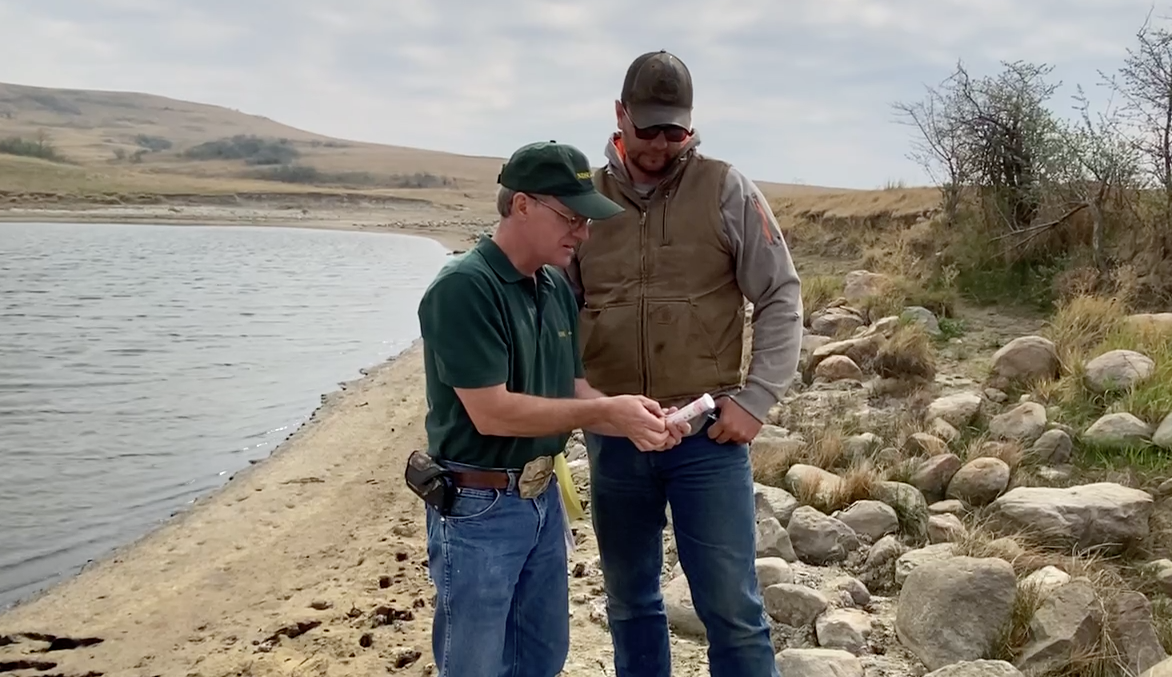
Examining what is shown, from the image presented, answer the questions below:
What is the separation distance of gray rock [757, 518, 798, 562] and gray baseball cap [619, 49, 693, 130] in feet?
7.18

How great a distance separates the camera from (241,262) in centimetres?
2705

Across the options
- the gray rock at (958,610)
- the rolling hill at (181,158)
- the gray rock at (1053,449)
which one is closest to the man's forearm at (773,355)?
the gray rock at (958,610)

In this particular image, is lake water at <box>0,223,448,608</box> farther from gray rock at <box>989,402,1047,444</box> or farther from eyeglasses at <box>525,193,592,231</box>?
gray rock at <box>989,402,1047,444</box>

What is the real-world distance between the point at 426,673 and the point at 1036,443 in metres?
3.57

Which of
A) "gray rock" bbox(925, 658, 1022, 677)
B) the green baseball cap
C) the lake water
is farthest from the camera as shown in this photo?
the lake water

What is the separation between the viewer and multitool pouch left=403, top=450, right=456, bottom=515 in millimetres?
2355

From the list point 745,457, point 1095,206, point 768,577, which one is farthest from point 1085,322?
point 745,457

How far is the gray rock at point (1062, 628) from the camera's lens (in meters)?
3.14

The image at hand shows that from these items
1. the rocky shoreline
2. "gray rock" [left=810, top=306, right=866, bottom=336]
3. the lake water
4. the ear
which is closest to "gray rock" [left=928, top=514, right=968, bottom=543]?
the rocky shoreline

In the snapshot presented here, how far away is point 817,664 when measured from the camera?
314cm

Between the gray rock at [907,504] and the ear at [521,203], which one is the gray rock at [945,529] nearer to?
the gray rock at [907,504]

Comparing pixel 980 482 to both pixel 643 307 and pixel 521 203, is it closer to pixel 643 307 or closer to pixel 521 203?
pixel 643 307

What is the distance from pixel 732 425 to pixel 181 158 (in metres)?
107

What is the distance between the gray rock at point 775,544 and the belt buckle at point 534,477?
1.99 metres
